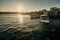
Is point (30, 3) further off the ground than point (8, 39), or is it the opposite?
point (30, 3)

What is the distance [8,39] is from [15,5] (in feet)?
8.48

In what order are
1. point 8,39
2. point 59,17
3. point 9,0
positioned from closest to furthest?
point 8,39, point 9,0, point 59,17

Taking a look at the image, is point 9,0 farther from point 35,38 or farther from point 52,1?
point 35,38

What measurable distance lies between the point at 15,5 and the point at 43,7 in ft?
4.76

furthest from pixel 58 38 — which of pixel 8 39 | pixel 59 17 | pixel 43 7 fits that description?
pixel 59 17

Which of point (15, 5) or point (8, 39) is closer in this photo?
point (8, 39)

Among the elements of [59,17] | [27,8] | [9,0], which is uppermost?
[9,0]

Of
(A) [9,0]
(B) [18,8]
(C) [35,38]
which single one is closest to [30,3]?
(B) [18,8]

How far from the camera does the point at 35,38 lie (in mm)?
4293

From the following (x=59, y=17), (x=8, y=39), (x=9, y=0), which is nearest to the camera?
(x=8, y=39)

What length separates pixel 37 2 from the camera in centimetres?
622

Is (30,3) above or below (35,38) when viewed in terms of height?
above

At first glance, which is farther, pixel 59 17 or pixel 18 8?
pixel 59 17

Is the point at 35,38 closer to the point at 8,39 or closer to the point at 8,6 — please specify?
the point at 8,39
